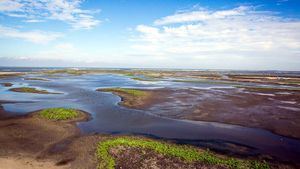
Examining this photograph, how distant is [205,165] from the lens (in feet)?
43.9

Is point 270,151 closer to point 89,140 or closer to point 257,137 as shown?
point 257,137

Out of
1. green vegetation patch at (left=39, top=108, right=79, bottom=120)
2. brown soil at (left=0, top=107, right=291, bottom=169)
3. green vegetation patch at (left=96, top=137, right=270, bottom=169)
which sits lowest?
brown soil at (left=0, top=107, right=291, bottom=169)

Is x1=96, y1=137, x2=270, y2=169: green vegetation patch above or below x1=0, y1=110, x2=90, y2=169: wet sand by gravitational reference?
Answer: above

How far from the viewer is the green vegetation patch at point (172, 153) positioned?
528 inches

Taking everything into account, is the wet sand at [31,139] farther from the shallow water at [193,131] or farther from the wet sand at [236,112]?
the wet sand at [236,112]

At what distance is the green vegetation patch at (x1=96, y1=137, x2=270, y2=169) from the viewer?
13406 mm

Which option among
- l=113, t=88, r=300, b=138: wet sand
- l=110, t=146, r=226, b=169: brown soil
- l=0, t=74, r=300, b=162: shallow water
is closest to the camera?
l=110, t=146, r=226, b=169: brown soil

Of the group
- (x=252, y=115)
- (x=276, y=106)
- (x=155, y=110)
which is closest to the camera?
(x=252, y=115)

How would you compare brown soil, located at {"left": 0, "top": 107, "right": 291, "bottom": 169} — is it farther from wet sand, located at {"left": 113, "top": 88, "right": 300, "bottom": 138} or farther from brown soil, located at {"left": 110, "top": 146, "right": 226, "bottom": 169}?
wet sand, located at {"left": 113, "top": 88, "right": 300, "bottom": 138}

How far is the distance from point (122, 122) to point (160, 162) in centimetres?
931

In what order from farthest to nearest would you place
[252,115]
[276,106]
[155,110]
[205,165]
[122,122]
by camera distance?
[276,106]
[155,110]
[252,115]
[122,122]
[205,165]

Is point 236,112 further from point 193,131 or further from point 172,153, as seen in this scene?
point 172,153

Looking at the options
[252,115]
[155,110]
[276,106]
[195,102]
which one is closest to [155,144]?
[155,110]

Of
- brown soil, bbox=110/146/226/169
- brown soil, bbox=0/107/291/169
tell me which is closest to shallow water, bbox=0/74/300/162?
brown soil, bbox=0/107/291/169
